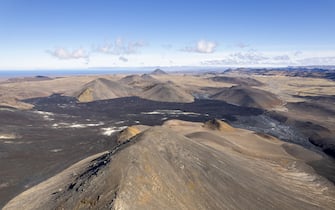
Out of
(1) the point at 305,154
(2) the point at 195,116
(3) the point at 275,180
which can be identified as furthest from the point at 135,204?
(2) the point at 195,116

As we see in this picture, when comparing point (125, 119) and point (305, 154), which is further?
point (125, 119)

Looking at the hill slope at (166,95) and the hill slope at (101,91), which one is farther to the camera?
the hill slope at (166,95)

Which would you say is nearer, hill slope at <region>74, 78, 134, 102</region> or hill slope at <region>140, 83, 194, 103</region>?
hill slope at <region>74, 78, 134, 102</region>

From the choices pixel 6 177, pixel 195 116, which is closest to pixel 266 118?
pixel 195 116

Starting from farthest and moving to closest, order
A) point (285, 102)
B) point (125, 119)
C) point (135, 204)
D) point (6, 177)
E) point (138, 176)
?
point (285, 102), point (125, 119), point (6, 177), point (138, 176), point (135, 204)

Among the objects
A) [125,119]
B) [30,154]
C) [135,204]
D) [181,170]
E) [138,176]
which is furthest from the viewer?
[125,119]

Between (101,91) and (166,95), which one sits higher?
(101,91)

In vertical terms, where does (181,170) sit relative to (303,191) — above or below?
above

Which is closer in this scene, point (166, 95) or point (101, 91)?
point (166, 95)

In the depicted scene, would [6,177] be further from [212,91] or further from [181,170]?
[212,91]
